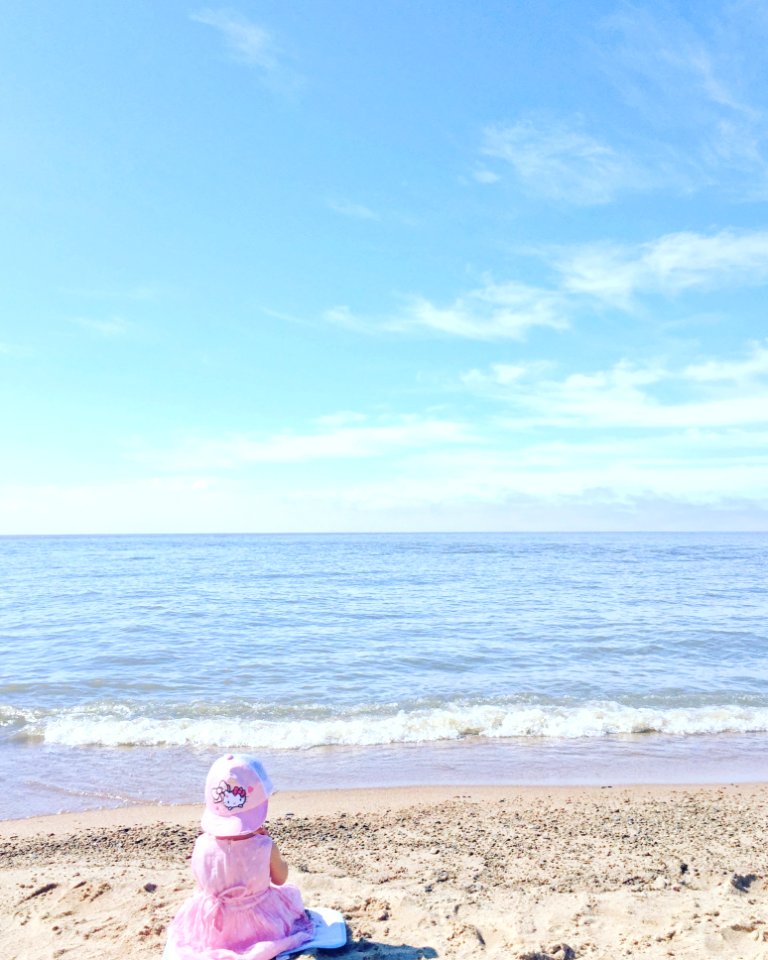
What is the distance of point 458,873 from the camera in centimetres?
520

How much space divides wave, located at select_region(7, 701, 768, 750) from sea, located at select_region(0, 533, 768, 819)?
0.04 m

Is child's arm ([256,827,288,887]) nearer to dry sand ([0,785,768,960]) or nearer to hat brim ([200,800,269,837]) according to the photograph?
hat brim ([200,800,269,837])

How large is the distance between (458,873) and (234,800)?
223cm

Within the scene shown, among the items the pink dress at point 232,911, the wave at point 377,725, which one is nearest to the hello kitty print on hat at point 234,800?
the pink dress at point 232,911

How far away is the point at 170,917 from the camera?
4.45 metres

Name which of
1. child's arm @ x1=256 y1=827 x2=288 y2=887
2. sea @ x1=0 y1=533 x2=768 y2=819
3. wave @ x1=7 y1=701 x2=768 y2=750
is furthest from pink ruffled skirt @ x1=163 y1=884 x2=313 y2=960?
wave @ x1=7 y1=701 x2=768 y2=750

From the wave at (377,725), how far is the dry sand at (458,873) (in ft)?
7.16

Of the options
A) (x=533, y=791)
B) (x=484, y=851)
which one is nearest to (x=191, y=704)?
(x=533, y=791)

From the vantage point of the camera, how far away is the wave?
31.2 feet

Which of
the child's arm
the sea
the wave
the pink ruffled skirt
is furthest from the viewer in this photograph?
the wave

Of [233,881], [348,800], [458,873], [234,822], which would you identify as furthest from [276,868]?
[348,800]

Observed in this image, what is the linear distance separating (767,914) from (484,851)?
2.07 meters

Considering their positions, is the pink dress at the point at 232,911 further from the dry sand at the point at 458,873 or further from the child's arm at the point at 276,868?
the dry sand at the point at 458,873

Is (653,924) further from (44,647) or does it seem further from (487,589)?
(487,589)
